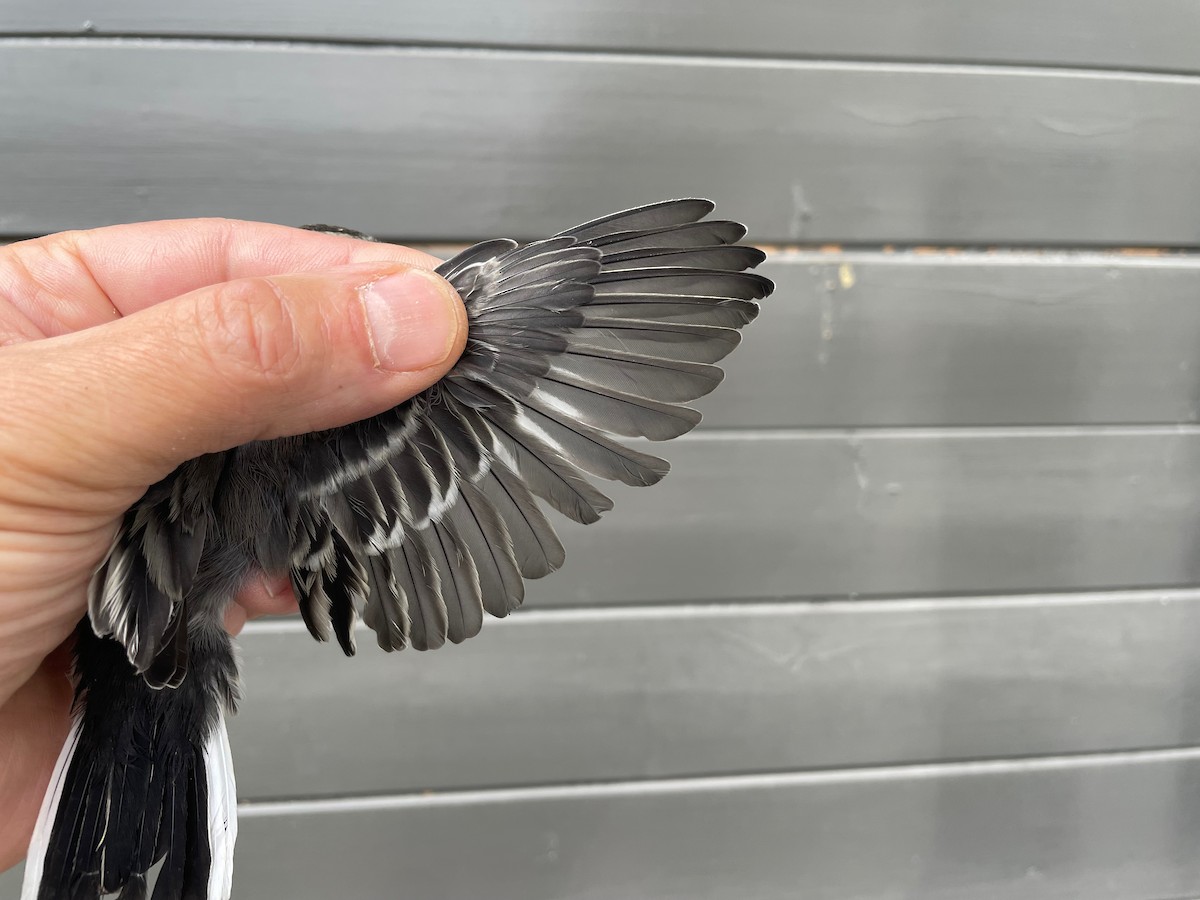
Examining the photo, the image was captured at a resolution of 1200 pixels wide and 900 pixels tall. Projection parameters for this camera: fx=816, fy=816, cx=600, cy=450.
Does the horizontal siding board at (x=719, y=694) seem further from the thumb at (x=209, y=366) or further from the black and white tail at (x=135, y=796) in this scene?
the thumb at (x=209, y=366)

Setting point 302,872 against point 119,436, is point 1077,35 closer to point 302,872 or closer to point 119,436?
point 119,436

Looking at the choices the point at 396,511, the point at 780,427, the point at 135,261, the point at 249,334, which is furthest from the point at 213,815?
the point at 780,427

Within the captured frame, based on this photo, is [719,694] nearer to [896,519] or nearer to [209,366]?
[896,519]

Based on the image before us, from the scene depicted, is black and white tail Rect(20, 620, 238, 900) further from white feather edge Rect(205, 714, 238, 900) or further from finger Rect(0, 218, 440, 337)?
finger Rect(0, 218, 440, 337)

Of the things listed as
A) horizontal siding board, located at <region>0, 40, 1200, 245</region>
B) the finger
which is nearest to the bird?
the finger

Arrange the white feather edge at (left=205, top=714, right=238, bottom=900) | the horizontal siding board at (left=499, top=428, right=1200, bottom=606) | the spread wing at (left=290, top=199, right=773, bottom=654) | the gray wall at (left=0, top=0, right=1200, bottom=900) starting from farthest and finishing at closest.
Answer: the horizontal siding board at (left=499, top=428, right=1200, bottom=606) < the gray wall at (left=0, top=0, right=1200, bottom=900) < the white feather edge at (left=205, top=714, right=238, bottom=900) < the spread wing at (left=290, top=199, right=773, bottom=654)
